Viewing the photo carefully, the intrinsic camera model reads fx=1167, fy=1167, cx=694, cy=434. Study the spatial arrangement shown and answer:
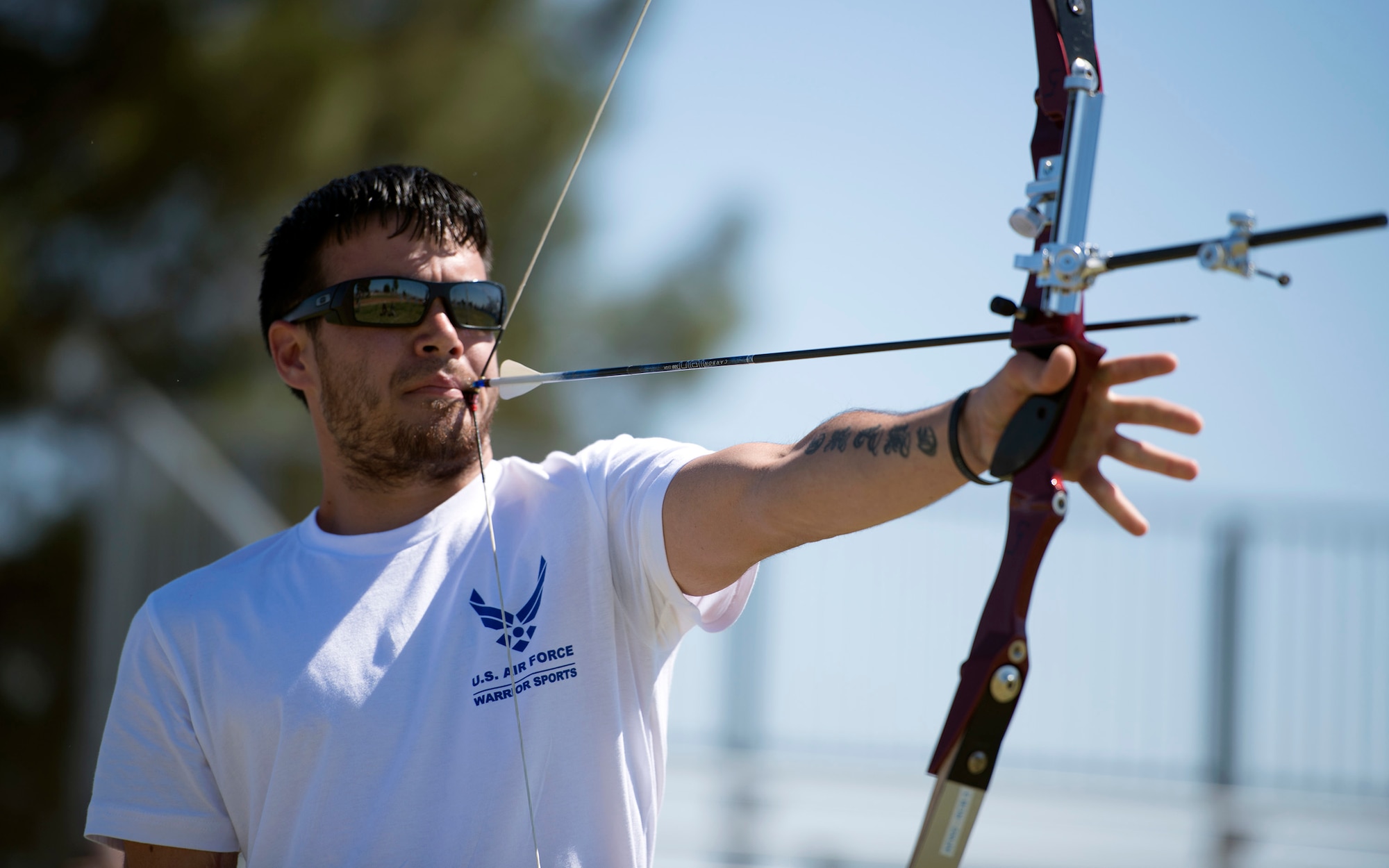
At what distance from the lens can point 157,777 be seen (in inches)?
74.2

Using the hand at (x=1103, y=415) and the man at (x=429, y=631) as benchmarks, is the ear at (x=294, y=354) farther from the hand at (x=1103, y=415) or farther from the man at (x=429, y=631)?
the hand at (x=1103, y=415)

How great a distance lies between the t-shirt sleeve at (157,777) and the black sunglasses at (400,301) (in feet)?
2.08

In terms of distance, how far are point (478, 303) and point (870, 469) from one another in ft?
3.38

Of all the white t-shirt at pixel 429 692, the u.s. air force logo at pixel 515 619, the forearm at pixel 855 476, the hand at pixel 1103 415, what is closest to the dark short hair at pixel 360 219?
the white t-shirt at pixel 429 692

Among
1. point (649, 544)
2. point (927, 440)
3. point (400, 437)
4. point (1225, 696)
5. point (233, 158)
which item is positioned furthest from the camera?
point (233, 158)

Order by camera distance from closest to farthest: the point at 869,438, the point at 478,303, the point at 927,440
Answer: the point at 927,440
the point at 869,438
the point at 478,303

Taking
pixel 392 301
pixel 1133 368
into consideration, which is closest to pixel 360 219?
pixel 392 301

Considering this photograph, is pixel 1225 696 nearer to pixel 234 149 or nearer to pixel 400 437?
pixel 400 437

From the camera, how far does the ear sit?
2242 millimetres

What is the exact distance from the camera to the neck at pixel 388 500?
2.05 m

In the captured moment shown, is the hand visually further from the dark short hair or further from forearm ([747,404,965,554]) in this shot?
the dark short hair

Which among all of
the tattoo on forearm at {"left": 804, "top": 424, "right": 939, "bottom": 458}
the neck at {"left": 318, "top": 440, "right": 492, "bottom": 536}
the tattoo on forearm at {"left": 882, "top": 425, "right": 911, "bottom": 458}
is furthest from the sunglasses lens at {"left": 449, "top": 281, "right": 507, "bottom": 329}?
the tattoo on forearm at {"left": 882, "top": 425, "right": 911, "bottom": 458}

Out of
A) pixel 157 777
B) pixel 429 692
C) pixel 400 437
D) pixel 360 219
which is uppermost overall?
pixel 360 219

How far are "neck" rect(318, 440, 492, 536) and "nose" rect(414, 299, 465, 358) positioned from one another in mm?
179
